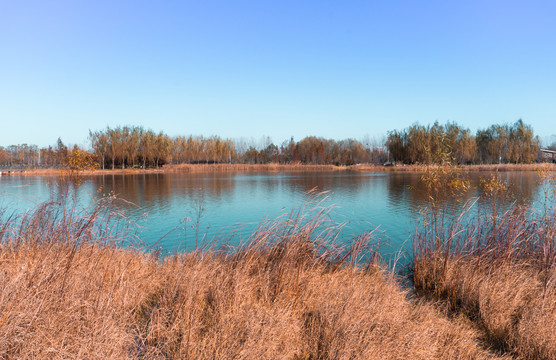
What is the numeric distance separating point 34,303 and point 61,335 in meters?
0.47

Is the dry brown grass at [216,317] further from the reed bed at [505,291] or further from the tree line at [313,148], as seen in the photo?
the tree line at [313,148]

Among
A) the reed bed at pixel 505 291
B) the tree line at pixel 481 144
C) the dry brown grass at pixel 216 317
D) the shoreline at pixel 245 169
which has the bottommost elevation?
the reed bed at pixel 505 291

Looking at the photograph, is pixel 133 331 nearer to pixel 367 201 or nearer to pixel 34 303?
pixel 34 303

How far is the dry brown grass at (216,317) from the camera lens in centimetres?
280

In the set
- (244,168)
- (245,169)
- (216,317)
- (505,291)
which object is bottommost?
(505,291)

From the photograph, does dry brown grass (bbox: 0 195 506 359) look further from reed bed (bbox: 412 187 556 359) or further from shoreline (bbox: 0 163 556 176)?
shoreline (bbox: 0 163 556 176)

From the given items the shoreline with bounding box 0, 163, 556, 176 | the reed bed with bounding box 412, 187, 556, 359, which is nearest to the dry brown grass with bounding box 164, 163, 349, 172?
the shoreline with bounding box 0, 163, 556, 176

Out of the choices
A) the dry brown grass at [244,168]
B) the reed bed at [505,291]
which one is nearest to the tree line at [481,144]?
the dry brown grass at [244,168]

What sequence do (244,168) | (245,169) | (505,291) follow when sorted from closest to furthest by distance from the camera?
(505,291), (245,169), (244,168)

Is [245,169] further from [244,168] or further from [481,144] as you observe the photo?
[481,144]

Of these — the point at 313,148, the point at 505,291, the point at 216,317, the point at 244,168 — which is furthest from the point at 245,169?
the point at 216,317

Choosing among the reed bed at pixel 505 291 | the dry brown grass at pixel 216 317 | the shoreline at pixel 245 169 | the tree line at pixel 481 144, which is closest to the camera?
the dry brown grass at pixel 216 317

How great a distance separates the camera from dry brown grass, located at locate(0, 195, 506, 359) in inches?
110

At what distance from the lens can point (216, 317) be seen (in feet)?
11.9
